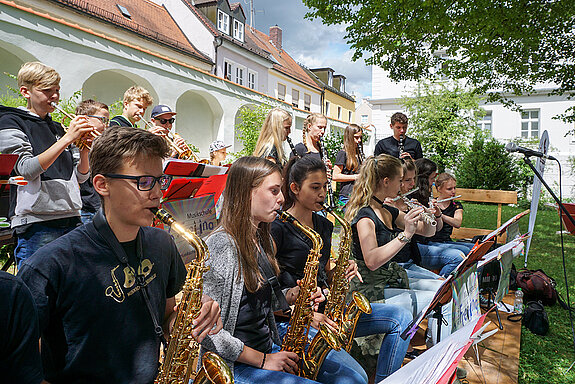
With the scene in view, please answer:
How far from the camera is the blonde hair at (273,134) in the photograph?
14.1ft

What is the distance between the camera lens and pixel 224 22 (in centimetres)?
1952

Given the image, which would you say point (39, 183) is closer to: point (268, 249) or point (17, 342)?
point (268, 249)

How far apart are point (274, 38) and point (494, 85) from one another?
21837 millimetres

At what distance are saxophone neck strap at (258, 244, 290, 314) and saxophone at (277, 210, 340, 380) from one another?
0.11 meters

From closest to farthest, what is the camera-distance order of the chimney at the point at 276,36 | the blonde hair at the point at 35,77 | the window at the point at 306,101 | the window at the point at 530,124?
1. the blonde hair at the point at 35,77
2. the window at the point at 530,124
3. the window at the point at 306,101
4. the chimney at the point at 276,36

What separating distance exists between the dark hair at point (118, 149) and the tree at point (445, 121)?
1877 centimetres

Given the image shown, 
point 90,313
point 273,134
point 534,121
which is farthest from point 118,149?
point 534,121

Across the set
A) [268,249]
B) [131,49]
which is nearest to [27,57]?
[131,49]

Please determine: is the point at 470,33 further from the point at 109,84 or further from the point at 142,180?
the point at 109,84

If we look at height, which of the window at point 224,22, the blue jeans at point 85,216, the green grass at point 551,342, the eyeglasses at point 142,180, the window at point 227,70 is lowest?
the green grass at point 551,342

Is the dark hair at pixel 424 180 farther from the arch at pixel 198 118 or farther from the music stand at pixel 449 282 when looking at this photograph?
Answer: the arch at pixel 198 118

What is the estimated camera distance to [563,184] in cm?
1855

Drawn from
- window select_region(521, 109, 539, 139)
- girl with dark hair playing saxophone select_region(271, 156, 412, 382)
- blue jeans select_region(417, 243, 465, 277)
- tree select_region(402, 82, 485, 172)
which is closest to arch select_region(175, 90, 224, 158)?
tree select_region(402, 82, 485, 172)

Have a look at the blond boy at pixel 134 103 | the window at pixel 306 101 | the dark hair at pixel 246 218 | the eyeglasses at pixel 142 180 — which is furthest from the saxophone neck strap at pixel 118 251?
the window at pixel 306 101
